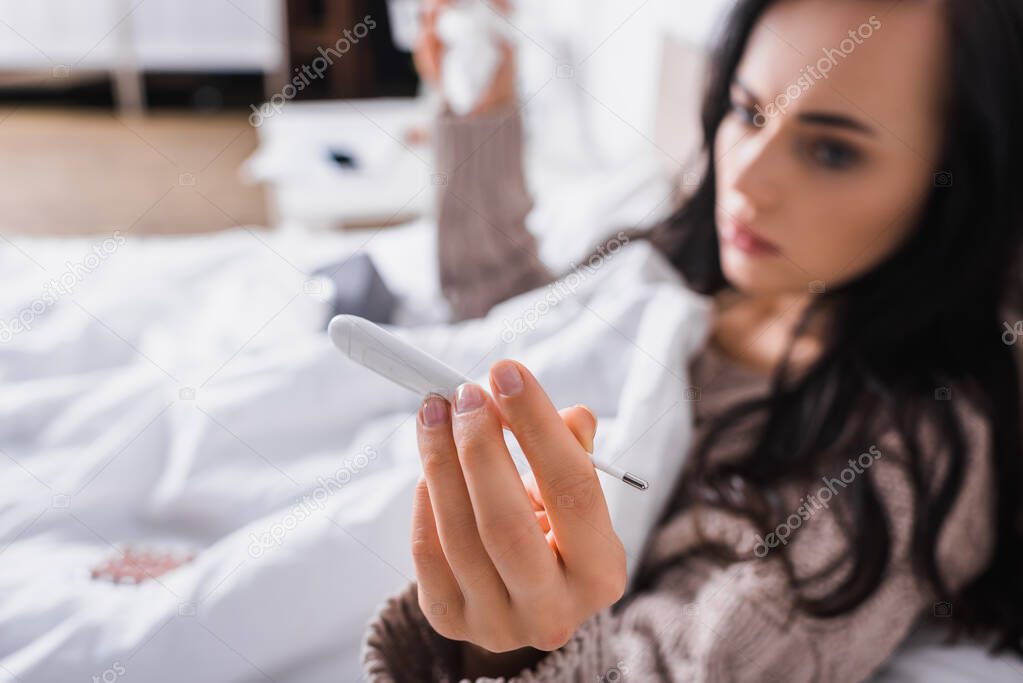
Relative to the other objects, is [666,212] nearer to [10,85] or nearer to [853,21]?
[853,21]

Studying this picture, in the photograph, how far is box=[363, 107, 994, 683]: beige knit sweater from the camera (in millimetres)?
529

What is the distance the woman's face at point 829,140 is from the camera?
0.67m

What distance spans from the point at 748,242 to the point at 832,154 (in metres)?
0.11

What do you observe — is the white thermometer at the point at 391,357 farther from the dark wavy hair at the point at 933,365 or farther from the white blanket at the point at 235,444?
the dark wavy hair at the point at 933,365

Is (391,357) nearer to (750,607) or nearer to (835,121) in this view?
(750,607)

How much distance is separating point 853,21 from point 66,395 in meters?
0.79

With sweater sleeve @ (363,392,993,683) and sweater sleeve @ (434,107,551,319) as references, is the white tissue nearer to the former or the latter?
sweater sleeve @ (434,107,551,319)

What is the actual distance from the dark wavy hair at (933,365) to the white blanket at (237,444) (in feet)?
0.29

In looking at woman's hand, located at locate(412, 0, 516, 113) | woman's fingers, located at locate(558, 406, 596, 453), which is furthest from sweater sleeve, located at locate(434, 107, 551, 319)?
woman's fingers, located at locate(558, 406, 596, 453)

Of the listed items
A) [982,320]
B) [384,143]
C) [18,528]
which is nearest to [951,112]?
[982,320]

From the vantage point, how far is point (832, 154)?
695 mm

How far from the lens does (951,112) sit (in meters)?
0.68

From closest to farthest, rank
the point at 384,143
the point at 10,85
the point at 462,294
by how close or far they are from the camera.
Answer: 1. the point at 462,294
2. the point at 384,143
3. the point at 10,85

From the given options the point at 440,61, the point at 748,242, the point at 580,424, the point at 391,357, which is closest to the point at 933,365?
the point at 748,242
